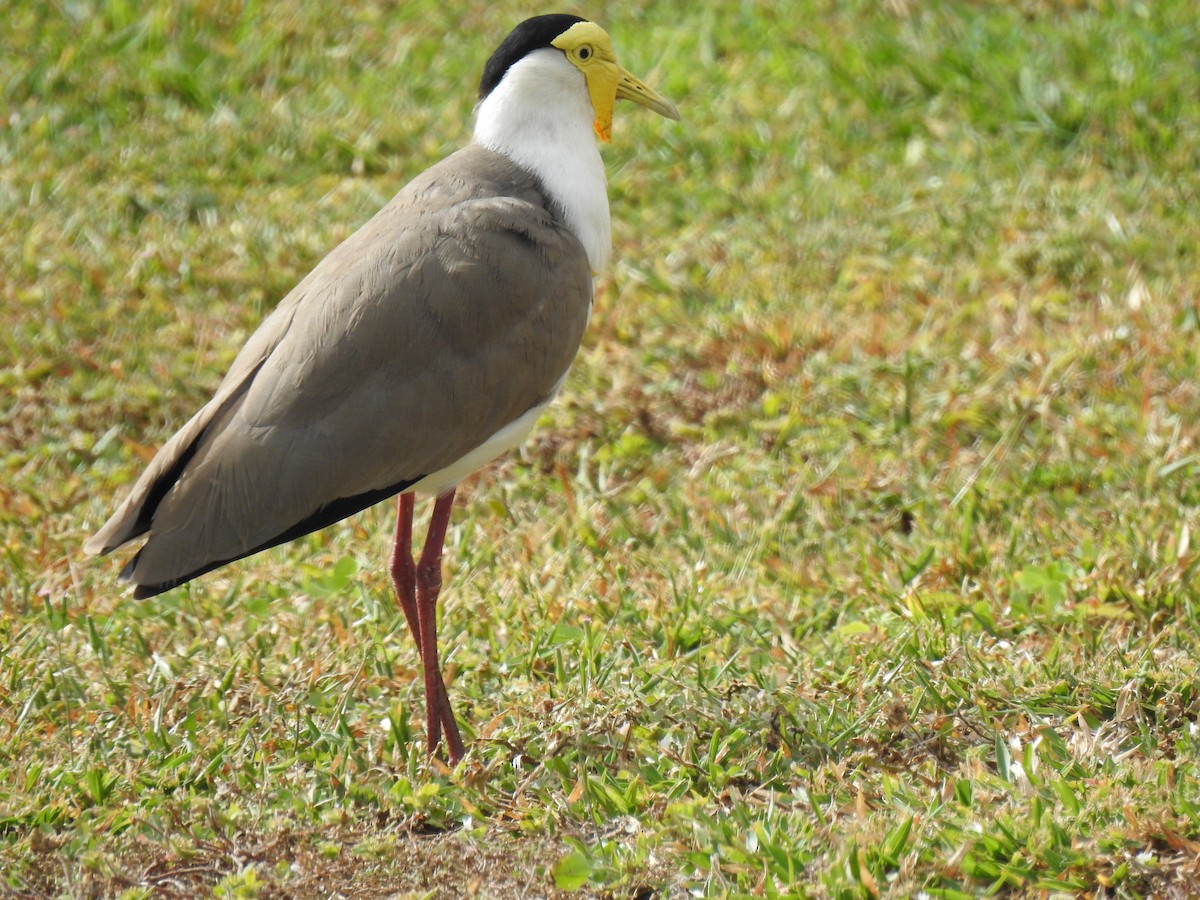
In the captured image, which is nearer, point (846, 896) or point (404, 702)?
point (846, 896)

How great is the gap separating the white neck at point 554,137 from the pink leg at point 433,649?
0.86 metres

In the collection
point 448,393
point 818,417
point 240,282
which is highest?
point 448,393

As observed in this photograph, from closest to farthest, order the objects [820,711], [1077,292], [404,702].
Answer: [820,711], [404,702], [1077,292]

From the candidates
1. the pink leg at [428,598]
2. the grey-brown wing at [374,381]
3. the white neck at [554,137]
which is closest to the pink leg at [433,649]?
the pink leg at [428,598]

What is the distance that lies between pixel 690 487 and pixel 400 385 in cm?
149

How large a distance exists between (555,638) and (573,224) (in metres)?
1.13

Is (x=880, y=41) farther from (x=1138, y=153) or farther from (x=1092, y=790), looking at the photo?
(x=1092, y=790)

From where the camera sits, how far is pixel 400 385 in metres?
3.72

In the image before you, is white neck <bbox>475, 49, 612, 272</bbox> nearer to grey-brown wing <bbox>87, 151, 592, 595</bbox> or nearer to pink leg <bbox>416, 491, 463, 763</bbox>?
grey-brown wing <bbox>87, 151, 592, 595</bbox>

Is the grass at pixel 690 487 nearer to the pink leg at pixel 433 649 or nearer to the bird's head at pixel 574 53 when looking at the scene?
the pink leg at pixel 433 649

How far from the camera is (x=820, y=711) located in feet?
12.0

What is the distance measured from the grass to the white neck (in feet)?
3.53

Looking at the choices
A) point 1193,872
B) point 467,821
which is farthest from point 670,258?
point 1193,872

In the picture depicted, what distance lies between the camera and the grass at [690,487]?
3277 millimetres
